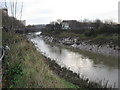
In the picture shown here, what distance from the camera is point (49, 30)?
88.9 metres

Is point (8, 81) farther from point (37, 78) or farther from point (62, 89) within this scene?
point (62, 89)

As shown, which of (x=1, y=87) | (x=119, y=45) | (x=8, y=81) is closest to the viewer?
(x=1, y=87)

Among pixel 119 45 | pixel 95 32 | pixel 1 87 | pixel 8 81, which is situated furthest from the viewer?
pixel 95 32

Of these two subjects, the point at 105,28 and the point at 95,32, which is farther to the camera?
the point at 95,32

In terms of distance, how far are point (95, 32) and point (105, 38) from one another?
761cm

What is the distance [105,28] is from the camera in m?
45.1

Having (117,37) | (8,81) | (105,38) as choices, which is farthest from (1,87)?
(105,38)

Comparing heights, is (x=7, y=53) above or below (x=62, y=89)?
above

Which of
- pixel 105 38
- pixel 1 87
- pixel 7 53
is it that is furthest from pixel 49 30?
pixel 1 87

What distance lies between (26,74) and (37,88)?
5.04 feet

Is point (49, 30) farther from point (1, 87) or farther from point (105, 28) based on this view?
point (1, 87)

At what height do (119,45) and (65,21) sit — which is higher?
(65,21)

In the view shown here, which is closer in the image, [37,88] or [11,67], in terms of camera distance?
[37,88]

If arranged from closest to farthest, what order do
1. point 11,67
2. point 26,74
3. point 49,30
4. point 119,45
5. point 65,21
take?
point 26,74
point 11,67
point 119,45
point 49,30
point 65,21
